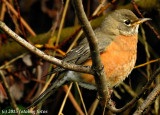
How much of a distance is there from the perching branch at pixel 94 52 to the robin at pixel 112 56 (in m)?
0.49

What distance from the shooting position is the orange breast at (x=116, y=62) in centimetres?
282

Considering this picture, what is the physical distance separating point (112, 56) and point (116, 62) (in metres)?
0.07

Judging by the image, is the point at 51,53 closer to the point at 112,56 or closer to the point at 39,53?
the point at 112,56

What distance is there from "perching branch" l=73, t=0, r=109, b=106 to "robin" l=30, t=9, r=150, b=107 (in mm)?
489

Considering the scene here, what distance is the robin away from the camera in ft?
9.36

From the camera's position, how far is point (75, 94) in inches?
155

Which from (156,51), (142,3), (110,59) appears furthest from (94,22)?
(110,59)

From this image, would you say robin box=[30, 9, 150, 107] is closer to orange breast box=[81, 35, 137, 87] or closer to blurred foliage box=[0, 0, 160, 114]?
orange breast box=[81, 35, 137, 87]

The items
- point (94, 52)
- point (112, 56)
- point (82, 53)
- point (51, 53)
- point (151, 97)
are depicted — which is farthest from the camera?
point (51, 53)

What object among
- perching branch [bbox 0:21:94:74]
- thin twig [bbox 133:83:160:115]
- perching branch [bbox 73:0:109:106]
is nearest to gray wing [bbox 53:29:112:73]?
perching branch [bbox 73:0:109:106]

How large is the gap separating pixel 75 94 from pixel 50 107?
0.55 meters

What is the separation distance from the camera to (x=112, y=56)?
112 inches

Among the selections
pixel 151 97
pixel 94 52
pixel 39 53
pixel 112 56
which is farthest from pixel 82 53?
pixel 39 53

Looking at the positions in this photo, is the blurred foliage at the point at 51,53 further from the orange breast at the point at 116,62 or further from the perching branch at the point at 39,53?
the perching branch at the point at 39,53
